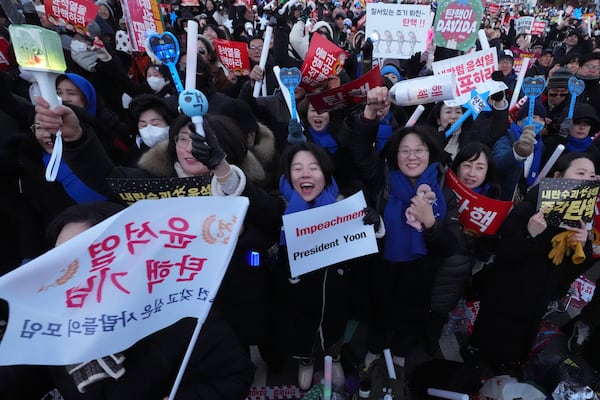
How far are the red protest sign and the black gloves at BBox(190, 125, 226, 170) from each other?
359cm

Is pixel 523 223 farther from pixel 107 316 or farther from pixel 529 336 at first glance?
pixel 107 316

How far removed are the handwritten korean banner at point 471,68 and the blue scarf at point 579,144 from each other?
1.21 m

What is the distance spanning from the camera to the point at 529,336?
267 cm

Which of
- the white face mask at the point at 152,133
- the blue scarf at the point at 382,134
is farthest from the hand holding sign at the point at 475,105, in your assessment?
the white face mask at the point at 152,133

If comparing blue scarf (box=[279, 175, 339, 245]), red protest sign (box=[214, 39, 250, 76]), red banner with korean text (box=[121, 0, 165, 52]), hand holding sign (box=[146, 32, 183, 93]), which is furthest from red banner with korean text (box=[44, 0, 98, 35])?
blue scarf (box=[279, 175, 339, 245])

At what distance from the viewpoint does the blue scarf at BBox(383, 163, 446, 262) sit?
2377 mm

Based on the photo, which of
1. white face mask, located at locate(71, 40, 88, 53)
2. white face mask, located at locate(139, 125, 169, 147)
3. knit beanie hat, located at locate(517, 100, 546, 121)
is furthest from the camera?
white face mask, located at locate(71, 40, 88, 53)

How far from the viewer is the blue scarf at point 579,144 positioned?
12.6 ft

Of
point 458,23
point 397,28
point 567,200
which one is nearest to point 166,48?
point 567,200

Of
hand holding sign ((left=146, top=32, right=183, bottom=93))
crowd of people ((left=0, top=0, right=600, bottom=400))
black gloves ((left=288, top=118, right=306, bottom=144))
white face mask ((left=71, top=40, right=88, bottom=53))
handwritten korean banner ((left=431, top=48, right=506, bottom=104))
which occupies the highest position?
white face mask ((left=71, top=40, right=88, bottom=53))

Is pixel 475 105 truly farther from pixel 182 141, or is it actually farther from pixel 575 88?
pixel 182 141

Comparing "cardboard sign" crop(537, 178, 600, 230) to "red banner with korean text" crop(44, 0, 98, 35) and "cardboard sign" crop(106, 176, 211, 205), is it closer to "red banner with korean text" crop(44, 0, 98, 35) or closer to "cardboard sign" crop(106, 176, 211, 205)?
"cardboard sign" crop(106, 176, 211, 205)

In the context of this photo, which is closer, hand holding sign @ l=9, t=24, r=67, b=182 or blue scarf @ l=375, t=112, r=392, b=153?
hand holding sign @ l=9, t=24, r=67, b=182

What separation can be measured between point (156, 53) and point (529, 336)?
339 cm
